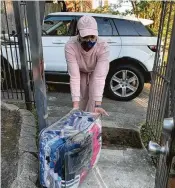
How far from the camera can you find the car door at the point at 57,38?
527 cm

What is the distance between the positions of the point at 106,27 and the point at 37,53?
3.12 meters

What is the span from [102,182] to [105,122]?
145 centimetres

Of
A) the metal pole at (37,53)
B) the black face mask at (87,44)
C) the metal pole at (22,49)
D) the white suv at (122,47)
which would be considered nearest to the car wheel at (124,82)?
the white suv at (122,47)

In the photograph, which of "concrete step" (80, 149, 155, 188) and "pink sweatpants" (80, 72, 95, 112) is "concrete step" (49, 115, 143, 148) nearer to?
"concrete step" (80, 149, 155, 188)

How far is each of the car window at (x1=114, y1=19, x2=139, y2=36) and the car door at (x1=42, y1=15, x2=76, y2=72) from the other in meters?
0.88

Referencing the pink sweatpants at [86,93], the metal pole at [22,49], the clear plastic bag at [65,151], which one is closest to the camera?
the clear plastic bag at [65,151]

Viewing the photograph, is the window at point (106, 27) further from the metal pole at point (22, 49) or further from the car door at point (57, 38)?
the metal pole at point (22, 49)

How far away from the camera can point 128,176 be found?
108 inches

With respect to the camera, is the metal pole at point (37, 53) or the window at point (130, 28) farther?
the window at point (130, 28)

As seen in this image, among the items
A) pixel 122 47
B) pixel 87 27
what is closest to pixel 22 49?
pixel 87 27

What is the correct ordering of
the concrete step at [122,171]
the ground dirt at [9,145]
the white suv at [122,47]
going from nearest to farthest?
the ground dirt at [9,145], the concrete step at [122,171], the white suv at [122,47]

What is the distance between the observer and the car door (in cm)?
527

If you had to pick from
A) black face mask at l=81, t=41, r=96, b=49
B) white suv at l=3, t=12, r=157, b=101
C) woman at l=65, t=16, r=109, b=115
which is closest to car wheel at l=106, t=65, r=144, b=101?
white suv at l=3, t=12, r=157, b=101

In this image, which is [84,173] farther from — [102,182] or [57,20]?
[57,20]
